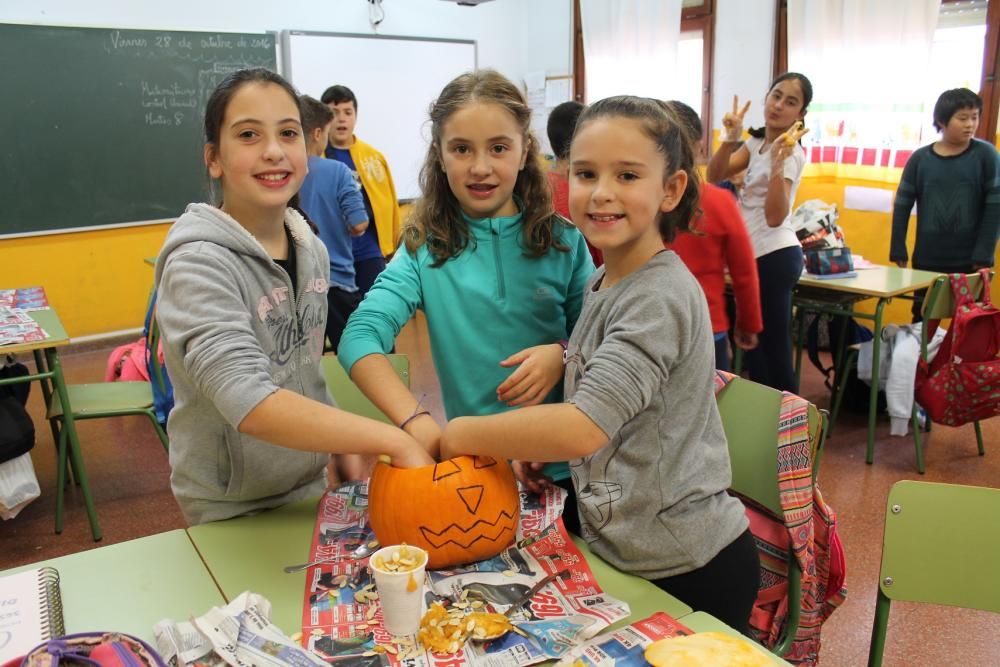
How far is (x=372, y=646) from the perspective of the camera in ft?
3.10

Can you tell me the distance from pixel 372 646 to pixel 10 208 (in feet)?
15.8

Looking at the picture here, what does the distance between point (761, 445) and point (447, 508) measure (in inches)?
27.5

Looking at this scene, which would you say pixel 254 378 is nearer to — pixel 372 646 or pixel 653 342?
pixel 372 646

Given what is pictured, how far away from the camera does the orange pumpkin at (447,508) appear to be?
43.1 inches

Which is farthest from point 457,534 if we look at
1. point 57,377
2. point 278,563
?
point 57,377

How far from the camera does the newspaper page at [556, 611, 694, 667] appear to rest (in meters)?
0.90

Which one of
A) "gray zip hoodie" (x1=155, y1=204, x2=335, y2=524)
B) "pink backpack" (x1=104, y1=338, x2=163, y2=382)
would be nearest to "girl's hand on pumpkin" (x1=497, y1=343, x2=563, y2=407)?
"gray zip hoodie" (x1=155, y1=204, x2=335, y2=524)

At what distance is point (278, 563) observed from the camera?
1169mm

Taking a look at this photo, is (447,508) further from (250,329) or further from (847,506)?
(847,506)

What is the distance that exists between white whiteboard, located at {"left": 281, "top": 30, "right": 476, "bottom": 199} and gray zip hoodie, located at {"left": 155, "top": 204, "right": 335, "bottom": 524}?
14.9 feet

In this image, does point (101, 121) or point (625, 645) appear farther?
point (101, 121)

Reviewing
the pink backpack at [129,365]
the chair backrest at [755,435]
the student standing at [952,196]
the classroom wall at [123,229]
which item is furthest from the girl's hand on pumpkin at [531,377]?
the classroom wall at [123,229]

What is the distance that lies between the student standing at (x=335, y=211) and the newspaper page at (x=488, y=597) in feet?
7.81

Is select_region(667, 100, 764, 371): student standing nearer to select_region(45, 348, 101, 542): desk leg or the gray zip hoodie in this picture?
the gray zip hoodie
